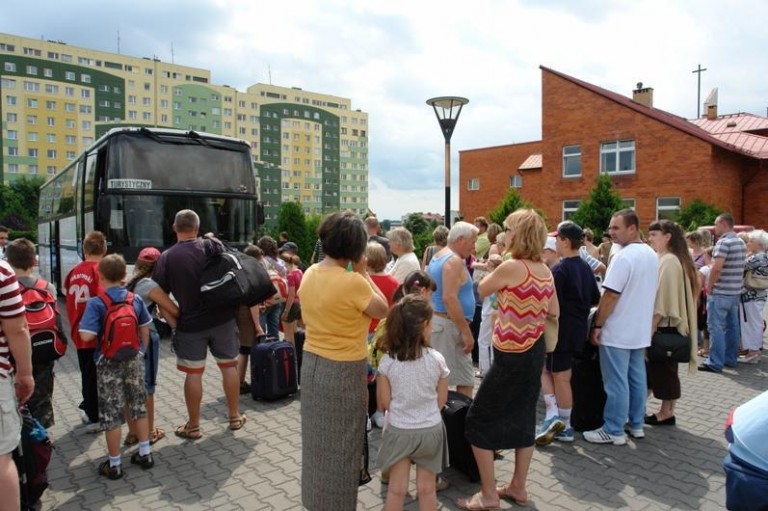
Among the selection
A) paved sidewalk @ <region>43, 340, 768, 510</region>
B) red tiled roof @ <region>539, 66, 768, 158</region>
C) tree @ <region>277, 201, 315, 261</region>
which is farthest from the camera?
tree @ <region>277, 201, 315, 261</region>

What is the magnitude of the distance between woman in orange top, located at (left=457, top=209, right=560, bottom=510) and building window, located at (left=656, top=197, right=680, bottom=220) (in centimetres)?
2593

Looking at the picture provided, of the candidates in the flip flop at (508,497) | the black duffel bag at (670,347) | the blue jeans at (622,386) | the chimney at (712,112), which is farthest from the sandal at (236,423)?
the chimney at (712,112)

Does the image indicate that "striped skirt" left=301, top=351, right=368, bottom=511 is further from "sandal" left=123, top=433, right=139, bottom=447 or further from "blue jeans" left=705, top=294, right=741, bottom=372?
"blue jeans" left=705, top=294, right=741, bottom=372

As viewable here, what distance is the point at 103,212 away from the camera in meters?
8.92

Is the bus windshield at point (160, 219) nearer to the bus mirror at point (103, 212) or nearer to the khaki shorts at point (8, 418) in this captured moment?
the bus mirror at point (103, 212)

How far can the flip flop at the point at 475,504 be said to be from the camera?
3.46 m

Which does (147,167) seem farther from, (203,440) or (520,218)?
(520,218)

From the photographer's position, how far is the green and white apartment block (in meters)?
71.4

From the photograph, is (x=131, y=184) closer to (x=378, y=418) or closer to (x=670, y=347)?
(x=378, y=418)

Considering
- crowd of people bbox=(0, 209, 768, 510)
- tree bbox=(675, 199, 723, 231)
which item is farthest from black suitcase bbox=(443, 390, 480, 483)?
tree bbox=(675, 199, 723, 231)

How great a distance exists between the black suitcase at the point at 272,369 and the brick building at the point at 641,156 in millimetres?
25363

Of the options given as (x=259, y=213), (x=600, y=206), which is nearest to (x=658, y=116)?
(x=600, y=206)

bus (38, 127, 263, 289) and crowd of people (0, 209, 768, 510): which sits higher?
bus (38, 127, 263, 289)

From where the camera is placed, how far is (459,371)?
14.7ft
